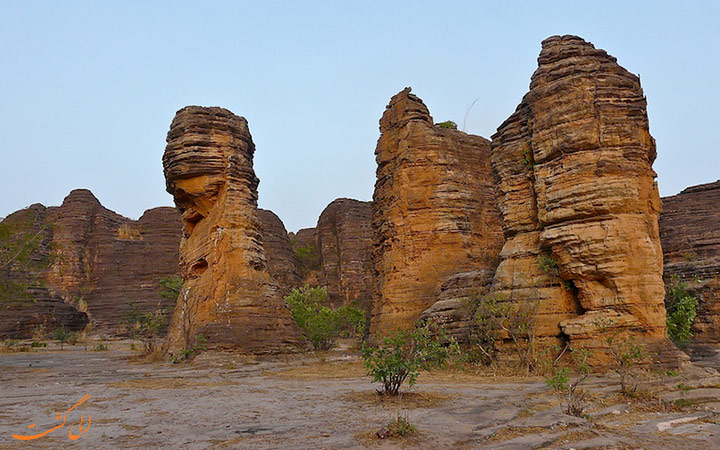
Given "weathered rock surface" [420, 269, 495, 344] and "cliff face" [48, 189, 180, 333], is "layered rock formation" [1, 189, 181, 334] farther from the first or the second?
"weathered rock surface" [420, 269, 495, 344]

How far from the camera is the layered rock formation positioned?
153 ft

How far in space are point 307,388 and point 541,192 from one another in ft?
23.7

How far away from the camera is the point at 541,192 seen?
12.2 m

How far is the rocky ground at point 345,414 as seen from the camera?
484 centimetres

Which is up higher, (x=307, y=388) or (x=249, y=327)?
(x=249, y=327)

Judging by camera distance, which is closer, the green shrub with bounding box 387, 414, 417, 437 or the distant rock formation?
the green shrub with bounding box 387, 414, 417, 437

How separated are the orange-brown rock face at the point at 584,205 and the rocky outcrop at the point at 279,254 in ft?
125

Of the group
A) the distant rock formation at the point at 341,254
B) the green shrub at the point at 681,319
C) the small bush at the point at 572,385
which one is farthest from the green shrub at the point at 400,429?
the distant rock formation at the point at 341,254

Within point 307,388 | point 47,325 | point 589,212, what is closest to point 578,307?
point 589,212

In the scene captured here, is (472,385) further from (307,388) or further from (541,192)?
(541,192)

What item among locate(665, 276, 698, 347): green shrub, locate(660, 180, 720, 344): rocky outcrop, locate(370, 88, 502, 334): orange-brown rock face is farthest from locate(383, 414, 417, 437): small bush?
locate(370, 88, 502, 334): orange-brown rock face

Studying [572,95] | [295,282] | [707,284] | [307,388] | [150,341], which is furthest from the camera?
[295,282]

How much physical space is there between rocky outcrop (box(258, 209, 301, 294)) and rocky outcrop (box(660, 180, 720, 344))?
105ft

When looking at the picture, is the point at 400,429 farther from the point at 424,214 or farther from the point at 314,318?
the point at 314,318
